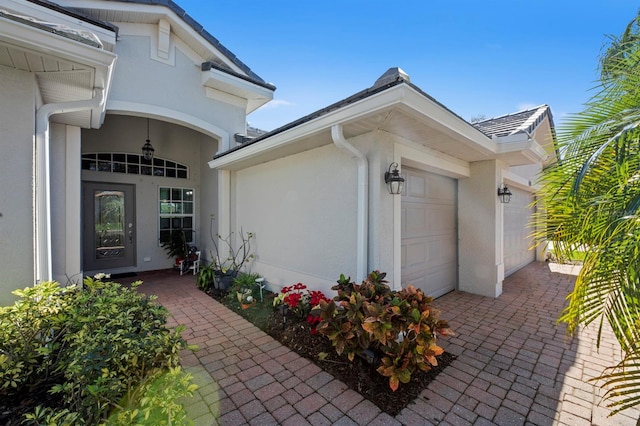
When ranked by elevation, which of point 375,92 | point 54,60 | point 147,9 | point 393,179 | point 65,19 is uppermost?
point 147,9

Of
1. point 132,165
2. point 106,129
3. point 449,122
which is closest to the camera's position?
point 449,122

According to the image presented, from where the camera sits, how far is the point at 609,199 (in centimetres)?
Result: 213

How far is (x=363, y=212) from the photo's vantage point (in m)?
4.02

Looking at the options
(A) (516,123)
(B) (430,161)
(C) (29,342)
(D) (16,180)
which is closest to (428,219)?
(B) (430,161)

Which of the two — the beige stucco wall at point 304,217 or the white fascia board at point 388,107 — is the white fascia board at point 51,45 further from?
the beige stucco wall at point 304,217

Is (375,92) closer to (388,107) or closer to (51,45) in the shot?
(388,107)

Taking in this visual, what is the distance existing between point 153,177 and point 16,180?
5.71 meters

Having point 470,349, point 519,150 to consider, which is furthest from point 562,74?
point 470,349

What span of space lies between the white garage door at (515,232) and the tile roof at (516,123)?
6.92ft

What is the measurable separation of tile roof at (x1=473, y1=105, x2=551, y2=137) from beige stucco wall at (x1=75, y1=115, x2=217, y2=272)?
24.3 ft

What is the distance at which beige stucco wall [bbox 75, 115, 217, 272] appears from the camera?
25.3ft

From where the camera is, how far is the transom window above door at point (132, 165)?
7.55 metres

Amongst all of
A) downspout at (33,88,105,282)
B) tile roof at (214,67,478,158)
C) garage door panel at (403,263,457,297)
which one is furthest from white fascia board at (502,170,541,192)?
downspout at (33,88,105,282)

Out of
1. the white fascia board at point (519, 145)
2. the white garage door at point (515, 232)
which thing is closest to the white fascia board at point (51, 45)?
the white fascia board at point (519, 145)
